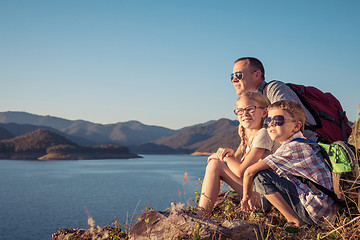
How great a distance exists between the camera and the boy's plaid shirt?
2891mm

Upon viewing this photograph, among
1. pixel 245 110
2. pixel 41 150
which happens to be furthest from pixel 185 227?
pixel 41 150

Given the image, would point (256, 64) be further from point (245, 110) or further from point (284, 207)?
point (284, 207)

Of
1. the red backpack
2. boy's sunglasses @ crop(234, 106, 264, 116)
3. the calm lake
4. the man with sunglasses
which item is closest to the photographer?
boy's sunglasses @ crop(234, 106, 264, 116)

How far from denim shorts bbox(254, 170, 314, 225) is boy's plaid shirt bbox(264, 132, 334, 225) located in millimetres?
50

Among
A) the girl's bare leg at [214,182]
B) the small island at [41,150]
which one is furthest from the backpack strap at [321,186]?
the small island at [41,150]

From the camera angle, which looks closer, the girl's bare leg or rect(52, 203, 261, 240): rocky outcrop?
rect(52, 203, 261, 240): rocky outcrop

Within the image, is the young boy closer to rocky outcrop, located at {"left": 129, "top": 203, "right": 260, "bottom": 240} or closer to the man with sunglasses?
rocky outcrop, located at {"left": 129, "top": 203, "right": 260, "bottom": 240}

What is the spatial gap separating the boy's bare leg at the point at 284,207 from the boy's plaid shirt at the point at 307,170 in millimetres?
161

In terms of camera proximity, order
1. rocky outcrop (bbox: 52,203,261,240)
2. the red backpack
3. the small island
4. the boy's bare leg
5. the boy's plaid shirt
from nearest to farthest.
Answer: rocky outcrop (bbox: 52,203,261,240)
the boy's plaid shirt
the boy's bare leg
the red backpack
the small island

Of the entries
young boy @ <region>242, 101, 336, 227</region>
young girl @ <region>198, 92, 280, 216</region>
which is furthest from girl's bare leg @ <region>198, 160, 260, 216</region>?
young boy @ <region>242, 101, 336, 227</region>

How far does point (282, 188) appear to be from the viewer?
2.96m

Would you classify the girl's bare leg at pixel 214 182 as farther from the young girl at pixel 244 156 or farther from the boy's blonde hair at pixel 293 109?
the boy's blonde hair at pixel 293 109

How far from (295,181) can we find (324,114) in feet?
3.72

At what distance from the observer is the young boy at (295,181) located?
291cm
